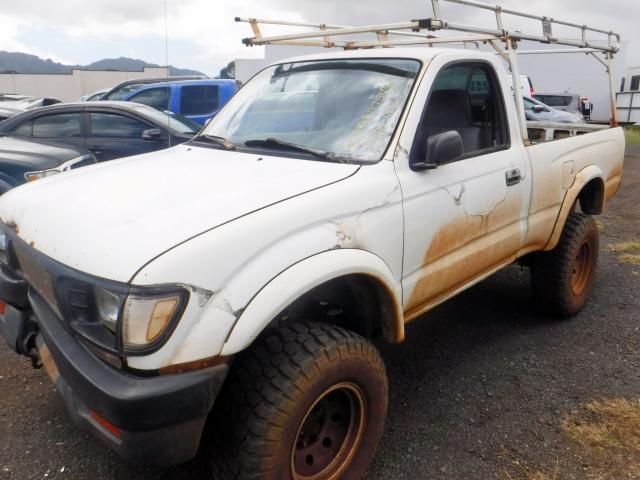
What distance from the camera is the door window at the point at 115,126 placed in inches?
260

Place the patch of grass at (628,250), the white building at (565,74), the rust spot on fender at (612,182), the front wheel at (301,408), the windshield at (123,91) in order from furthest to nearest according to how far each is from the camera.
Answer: the white building at (565,74)
the windshield at (123,91)
the patch of grass at (628,250)
the rust spot on fender at (612,182)
the front wheel at (301,408)

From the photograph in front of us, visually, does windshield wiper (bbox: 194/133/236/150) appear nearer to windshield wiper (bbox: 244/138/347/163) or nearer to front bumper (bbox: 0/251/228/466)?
windshield wiper (bbox: 244/138/347/163)

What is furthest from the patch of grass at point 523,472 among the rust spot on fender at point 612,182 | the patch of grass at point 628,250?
the patch of grass at point 628,250

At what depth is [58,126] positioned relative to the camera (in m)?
6.80

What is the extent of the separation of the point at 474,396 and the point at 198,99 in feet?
28.3

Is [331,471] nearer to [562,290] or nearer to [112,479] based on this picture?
[112,479]

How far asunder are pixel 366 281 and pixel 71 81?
4656 cm

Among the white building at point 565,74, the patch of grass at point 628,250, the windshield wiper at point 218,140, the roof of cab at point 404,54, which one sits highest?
the white building at point 565,74

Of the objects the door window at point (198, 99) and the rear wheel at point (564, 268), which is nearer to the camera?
the rear wheel at point (564, 268)

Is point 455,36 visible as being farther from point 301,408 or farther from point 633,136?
point 633,136

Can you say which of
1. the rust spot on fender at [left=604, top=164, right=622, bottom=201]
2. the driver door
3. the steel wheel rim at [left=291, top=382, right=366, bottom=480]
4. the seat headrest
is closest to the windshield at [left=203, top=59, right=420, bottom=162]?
the driver door

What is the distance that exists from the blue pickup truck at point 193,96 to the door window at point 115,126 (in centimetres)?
351

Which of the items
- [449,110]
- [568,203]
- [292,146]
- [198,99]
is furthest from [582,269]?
[198,99]

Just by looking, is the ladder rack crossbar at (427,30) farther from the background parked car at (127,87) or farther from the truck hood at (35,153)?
the background parked car at (127,87)
